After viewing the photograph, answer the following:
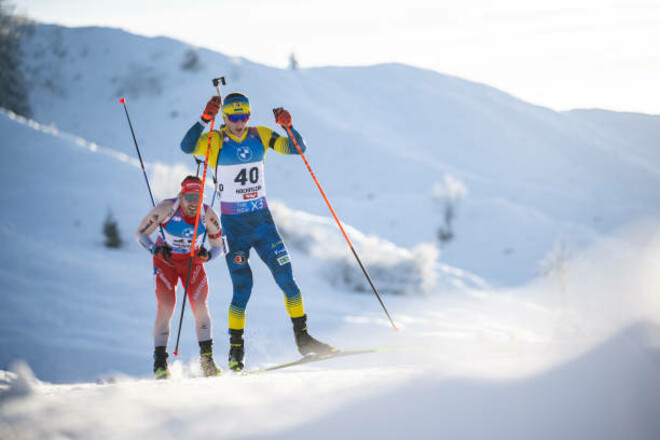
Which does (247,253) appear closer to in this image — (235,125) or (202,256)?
(202,256)

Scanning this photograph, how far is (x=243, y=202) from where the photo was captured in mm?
4969

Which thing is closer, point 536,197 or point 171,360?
point 171,360

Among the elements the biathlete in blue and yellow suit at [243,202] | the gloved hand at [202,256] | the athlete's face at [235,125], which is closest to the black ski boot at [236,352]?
the biathlete in blue and yellow suit at [243,202]

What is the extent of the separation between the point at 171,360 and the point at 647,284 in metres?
27.5

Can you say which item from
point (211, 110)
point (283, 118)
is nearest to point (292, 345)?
point (283, 118)

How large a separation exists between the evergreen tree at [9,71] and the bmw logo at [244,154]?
3250 cm

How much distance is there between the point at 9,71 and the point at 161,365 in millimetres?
34567

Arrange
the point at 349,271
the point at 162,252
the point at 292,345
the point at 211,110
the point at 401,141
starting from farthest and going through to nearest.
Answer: the point at 401,141 < the point at 349,271 < the point at 292,345 < the point at 162,252 < the point at 211,110

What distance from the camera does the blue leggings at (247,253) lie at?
5.01 metres

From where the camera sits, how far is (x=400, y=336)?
12492mm

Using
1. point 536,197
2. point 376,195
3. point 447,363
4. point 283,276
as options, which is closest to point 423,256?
point 283,276

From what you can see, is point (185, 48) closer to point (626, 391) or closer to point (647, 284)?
point (647, 284)

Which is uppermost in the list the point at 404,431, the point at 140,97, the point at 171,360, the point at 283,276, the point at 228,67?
the point at 228,67

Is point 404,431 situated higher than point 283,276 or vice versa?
point 283,276
